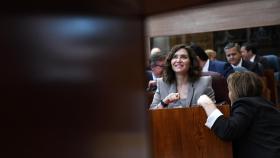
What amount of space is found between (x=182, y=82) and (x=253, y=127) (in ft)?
1.40

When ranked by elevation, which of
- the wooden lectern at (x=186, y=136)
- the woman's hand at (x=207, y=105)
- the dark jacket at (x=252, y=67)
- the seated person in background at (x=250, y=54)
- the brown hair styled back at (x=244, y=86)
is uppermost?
the seated person in background at (x=250, y=54)

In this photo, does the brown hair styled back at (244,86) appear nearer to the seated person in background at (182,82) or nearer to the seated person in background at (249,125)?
the seated person in background at (249,125)

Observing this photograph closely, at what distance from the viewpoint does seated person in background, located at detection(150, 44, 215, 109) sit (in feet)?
5.43

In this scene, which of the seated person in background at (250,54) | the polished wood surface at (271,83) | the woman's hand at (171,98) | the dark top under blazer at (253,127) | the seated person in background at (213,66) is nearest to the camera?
the dark top under blazer at (253,127)

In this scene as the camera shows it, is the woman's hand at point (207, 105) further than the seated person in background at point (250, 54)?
No

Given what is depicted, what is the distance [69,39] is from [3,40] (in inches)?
2.1

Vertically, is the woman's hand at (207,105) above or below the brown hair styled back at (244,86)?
below

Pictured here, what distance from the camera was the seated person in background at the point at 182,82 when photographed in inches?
65.2

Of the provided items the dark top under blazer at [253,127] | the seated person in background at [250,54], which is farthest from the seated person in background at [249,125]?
the seated person in background at [250,54]

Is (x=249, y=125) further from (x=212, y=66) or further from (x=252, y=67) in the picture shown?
(x=252, y=67)

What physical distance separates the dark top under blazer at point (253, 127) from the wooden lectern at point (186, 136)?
0.05 m

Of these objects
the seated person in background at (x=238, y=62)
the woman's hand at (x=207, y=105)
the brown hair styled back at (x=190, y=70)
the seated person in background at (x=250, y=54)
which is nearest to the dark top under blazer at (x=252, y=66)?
the seated person in background at (x=238, y=62)

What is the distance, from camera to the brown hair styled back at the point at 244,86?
4.79ft

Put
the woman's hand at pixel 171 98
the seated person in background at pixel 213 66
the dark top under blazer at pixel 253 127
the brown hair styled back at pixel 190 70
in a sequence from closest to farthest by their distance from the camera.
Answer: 1. the dark top under blazer at pixel 253 127
2. the woman's hand at pixel 171 98
3. the brown hair styled back at pixel 190 70
4. the seated person in background at pixel 213 66
